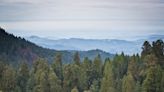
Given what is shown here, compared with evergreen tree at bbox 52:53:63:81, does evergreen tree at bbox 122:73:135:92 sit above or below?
below

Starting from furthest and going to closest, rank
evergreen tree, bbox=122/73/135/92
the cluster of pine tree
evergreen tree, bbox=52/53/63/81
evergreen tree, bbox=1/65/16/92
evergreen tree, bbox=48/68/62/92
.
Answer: evergreen tree, bbox=52/53/63/81 → evergreen tree, bbox=1/65/16/92 → evergreen tree, bbox=48/68/62/92 → the cluster of pine tree → evergreen tree, bbox=122/73/135/92

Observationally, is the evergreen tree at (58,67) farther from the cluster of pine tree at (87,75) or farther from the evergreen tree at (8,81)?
the evergreen tree at (8,81)

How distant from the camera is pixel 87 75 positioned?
386 ft

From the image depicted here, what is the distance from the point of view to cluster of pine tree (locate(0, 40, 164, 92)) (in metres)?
103

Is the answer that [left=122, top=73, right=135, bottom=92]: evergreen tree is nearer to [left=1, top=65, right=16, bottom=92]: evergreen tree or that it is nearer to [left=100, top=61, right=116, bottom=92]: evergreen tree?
[left=100, top=61, right=116, bottom=92]: evergreen tree

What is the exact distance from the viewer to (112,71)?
372 ft

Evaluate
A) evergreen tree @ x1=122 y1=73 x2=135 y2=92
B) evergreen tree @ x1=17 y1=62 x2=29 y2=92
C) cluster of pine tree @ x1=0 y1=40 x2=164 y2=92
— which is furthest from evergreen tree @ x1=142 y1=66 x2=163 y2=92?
evergreen tree @ x1=17 y1=62 x2=29 y2=92

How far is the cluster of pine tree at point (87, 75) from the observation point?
103m

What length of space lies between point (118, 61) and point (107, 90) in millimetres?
19548

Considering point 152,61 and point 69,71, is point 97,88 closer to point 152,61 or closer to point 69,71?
point 69,71

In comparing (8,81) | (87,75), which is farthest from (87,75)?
(8,81)

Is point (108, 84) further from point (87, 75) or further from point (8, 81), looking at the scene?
point (8, 81)

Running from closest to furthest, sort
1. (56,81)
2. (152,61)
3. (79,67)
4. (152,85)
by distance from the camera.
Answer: (152,85) → (152,61) → (56,81) → (79,67)

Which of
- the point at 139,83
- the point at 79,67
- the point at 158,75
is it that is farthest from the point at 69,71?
the point at 158,75
